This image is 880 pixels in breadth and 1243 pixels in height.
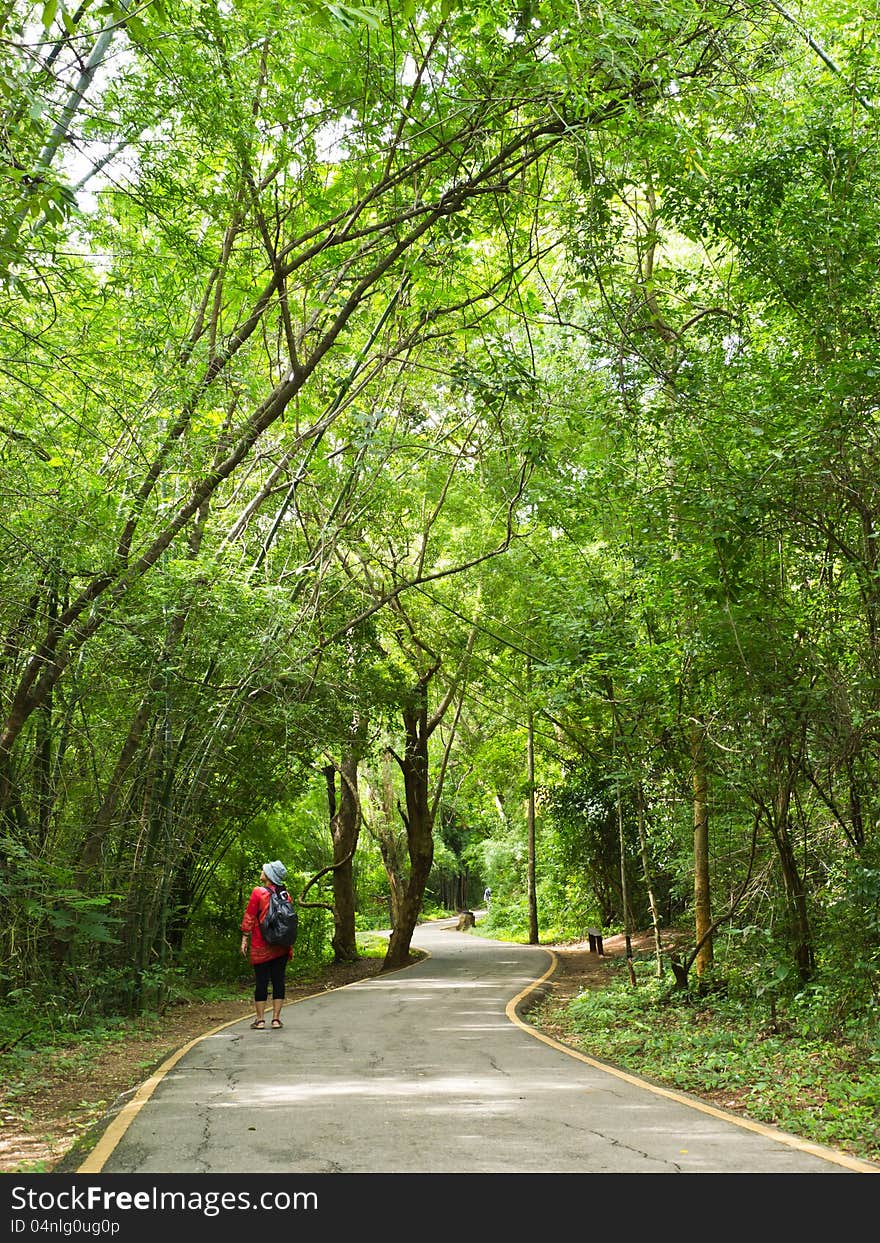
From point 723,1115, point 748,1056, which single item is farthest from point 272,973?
point 723,1115

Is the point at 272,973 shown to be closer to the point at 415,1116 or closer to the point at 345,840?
the point at 415,1116

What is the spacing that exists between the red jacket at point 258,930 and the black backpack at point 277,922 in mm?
51

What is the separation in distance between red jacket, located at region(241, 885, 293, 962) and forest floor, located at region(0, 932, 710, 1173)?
104 cm

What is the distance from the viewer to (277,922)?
970cm

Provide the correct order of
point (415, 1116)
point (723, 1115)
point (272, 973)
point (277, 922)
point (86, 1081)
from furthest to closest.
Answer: point (272, 973)
point (277, 922)
point (86, 1081)
point (723, 1115)
point (415, 1116)

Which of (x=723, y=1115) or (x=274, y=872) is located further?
(x=274, y=872)

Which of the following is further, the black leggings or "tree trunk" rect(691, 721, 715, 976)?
"tree trunk" rect(691, 721, 715, 976)

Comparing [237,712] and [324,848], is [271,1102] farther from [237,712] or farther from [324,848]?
[324,848]

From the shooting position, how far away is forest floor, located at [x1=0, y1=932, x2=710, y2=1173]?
553 centimetres

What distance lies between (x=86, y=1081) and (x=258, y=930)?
239 cm

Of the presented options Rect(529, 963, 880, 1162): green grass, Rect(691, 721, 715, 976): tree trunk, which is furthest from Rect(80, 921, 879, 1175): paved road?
Rect(691, 721, 715, 976): tree trunk

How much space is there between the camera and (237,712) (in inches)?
458

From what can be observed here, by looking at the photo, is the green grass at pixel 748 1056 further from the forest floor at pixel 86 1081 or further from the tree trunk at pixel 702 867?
the tree trunk at pixel 702 867

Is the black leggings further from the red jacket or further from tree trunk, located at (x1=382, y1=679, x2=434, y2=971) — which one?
tree trunk, located at (x1=382, y1=679, x2=434, y2=971)
